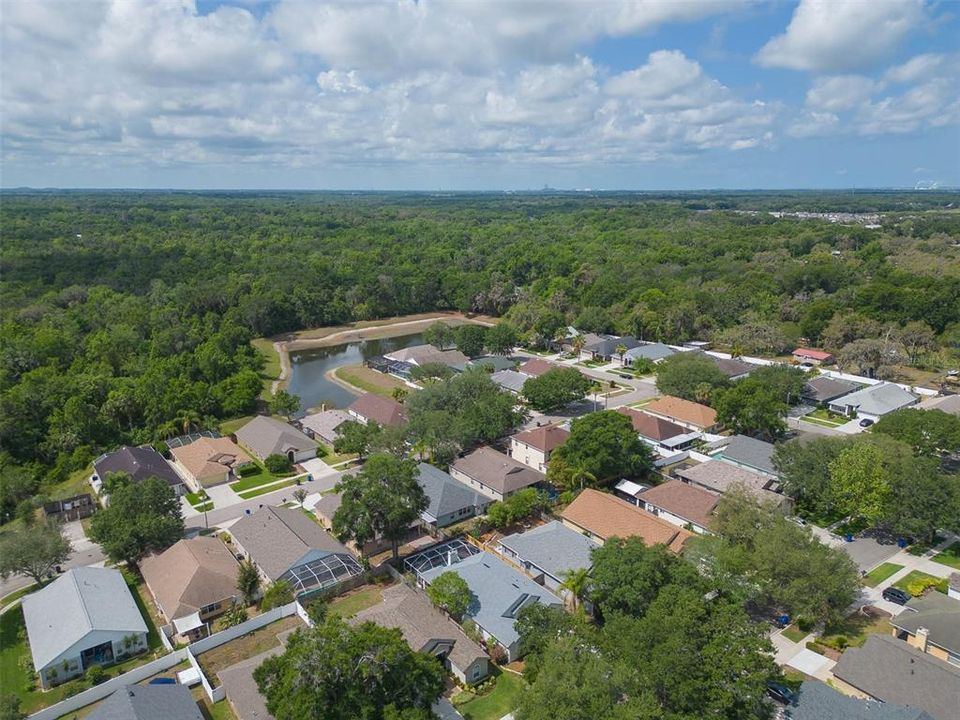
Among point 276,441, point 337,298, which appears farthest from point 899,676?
point 337,298

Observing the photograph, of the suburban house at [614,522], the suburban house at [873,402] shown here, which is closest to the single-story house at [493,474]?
the suburban house at [614,522]

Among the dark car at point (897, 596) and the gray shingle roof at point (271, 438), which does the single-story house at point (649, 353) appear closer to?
the gray shingle roof at point (271, 438)

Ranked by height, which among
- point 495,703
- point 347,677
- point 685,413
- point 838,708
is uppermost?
point 347,677

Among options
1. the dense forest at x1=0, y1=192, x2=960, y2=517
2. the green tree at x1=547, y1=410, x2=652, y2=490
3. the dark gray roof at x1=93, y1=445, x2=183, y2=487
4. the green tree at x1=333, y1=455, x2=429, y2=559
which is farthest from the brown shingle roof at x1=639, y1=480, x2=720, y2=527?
the dense forest at x1=0, y1=192, x2=960, y2=517

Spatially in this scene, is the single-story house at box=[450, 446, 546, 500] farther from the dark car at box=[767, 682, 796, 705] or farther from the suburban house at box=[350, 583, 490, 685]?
the dark car at box=[767, 682, 796, 705]

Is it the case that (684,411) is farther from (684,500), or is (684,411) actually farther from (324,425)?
(324,425)

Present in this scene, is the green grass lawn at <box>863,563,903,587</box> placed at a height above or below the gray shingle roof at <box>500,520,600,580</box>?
below
